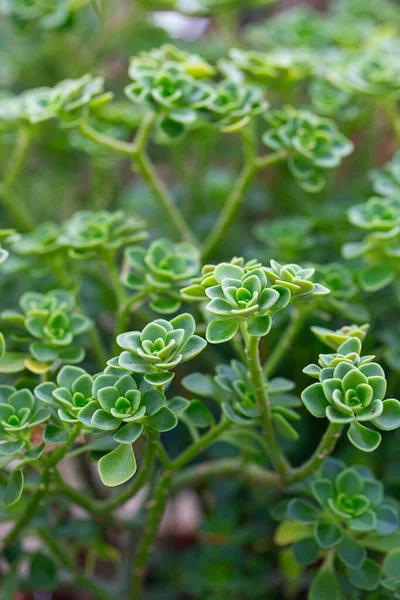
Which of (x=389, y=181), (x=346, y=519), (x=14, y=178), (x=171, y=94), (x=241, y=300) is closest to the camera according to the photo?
(x=241, y=300)

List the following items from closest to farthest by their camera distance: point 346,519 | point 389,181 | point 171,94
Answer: point 346,519, point 171,94, point 389,181

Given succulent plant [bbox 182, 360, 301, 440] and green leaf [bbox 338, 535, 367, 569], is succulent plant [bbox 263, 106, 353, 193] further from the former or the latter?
green leaf [bbox 338, 535, 367, 569]

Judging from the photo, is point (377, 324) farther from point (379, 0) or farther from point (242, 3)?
point (379, 0)

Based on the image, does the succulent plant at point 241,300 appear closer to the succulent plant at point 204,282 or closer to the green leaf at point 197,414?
the succulent plant at point 204,282

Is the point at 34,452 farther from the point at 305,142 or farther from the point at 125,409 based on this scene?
the point at 305,142

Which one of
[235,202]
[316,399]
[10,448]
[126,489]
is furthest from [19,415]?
[235,202]
